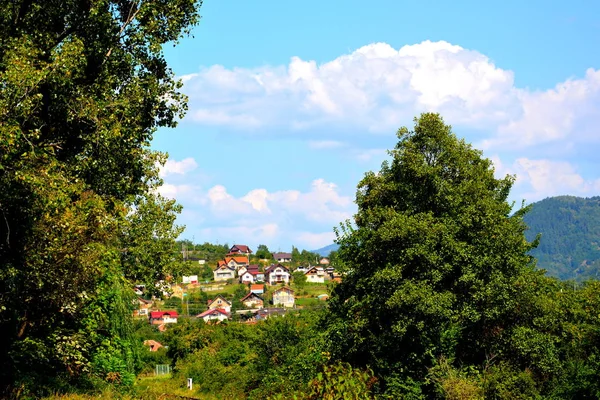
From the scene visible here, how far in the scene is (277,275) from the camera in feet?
498

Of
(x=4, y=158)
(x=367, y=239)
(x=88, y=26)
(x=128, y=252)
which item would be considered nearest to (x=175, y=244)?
(x=128, y=252)

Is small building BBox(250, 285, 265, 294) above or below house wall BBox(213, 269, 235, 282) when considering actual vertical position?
below

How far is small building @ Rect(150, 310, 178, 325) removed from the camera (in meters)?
106

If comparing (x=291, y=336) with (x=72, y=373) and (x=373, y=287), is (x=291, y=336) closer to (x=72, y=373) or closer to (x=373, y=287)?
(x=373, y=287)

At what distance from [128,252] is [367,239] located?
32.8 feet

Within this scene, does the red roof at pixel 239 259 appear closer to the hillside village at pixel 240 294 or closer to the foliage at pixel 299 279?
the hillside village at pixel 240 294

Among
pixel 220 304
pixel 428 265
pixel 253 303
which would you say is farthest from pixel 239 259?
pixel 428 265

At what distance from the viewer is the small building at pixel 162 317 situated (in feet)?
348

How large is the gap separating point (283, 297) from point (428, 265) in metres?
100

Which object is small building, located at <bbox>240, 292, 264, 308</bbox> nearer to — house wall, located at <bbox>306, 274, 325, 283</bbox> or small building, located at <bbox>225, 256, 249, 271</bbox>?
house wall, located at <bbox>306, 274, 325, 283</bbox>

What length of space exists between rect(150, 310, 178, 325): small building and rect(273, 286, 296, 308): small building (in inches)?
873

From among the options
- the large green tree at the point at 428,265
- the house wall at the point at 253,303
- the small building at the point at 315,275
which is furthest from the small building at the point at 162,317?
the large green tree at the point at 428,265

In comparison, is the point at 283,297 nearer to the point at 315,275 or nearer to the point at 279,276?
the point at 279,276

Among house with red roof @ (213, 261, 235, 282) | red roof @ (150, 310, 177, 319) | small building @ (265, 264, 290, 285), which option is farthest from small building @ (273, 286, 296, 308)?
house with red roof @ (213, 261, 235, 282)
